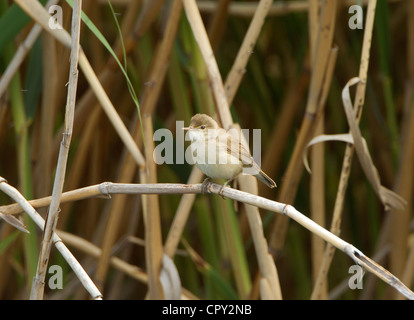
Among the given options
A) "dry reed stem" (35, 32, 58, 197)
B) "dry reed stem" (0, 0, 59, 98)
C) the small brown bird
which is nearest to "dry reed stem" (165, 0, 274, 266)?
the small brown bird

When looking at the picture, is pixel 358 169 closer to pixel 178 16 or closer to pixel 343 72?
pixel 343 72

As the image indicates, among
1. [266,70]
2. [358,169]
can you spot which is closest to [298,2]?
[266,70]

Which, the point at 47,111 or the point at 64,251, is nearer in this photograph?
the point at 64,251

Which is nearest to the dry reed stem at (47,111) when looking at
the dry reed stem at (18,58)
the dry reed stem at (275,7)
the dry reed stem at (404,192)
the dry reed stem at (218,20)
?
the dry reed stem at (18,58)

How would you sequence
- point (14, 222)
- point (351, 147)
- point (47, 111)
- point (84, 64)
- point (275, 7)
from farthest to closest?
point (275, 7) → point (47, 111) → point (351, 147) → point (84, 64) → point (14, 222)

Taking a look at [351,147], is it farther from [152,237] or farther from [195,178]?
[152,237]

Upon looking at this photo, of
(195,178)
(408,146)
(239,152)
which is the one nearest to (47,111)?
(195,178)

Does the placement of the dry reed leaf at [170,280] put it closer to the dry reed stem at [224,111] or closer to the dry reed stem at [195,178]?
the dry reed stem at [195,178]
